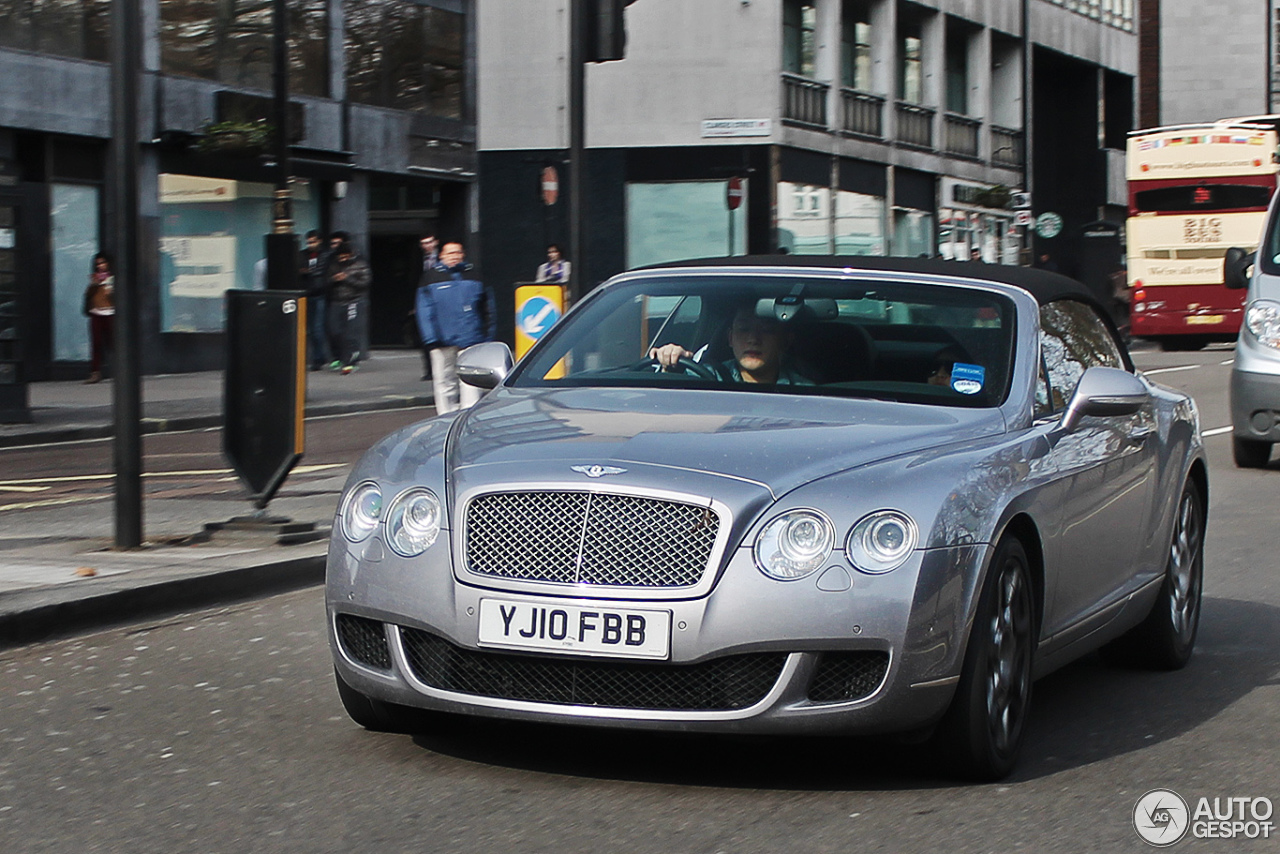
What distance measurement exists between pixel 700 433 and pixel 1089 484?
1399 mm

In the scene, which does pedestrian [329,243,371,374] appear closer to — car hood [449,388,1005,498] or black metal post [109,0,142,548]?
black metal post [109,0,142,548]

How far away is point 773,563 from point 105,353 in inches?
920

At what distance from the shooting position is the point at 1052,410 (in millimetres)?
6031

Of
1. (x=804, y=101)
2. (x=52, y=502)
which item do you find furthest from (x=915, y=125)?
(x=52, y=502)

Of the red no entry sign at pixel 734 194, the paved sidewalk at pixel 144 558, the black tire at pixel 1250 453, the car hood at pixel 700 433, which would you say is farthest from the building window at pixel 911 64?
the car hood at pixel 700 433

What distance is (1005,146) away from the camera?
5075 centimetres

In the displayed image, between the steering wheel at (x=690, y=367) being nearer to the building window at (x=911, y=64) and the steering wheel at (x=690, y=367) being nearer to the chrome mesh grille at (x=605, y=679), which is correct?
the chrome mesh grille at (x=605, y=679)

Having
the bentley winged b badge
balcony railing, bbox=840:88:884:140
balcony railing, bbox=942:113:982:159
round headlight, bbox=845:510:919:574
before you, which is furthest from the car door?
balcony railing, bbox=942:113:982:159

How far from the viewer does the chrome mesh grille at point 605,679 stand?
4781 millimetres

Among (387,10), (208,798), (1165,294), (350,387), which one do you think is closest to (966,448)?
(208,798)

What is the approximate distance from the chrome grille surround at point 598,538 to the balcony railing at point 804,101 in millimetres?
33818

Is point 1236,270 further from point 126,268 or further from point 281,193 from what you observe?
point 281,193

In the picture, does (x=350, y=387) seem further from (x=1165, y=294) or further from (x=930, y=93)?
(x=930, y=93)

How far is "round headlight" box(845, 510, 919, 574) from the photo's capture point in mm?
4758
